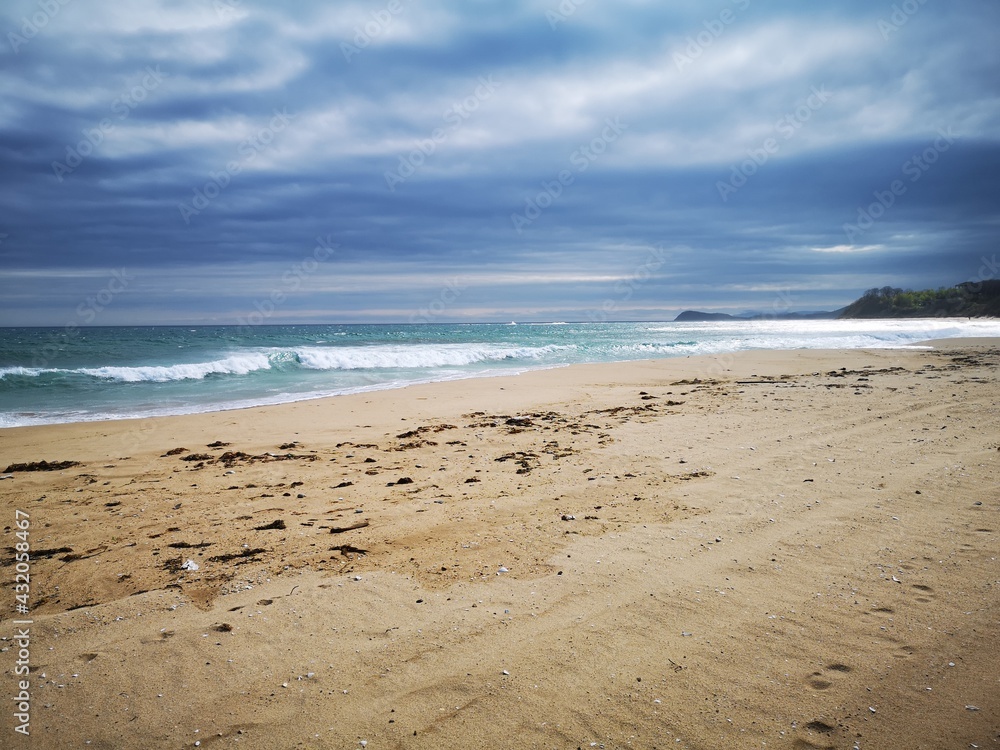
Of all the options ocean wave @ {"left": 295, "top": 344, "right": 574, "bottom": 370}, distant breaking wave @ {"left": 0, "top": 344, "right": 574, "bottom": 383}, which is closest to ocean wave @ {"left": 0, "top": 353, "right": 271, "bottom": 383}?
distant breaking wave @ {"left": 0, "top": 344, "right": 574, "bottom": 383}

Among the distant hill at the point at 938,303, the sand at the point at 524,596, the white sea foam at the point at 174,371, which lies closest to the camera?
the sand at the point at 524,596

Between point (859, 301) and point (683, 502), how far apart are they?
13452 cm

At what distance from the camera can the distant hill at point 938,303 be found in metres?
70.6

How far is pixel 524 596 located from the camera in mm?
3240

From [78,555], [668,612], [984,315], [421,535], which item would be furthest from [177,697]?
[984,315]

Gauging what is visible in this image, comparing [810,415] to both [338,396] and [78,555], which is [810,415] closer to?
[78,555]

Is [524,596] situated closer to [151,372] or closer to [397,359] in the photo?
[151,372]

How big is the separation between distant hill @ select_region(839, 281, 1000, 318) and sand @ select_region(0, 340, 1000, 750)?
86.7 meters

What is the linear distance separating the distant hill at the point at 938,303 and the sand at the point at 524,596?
86.7 metres

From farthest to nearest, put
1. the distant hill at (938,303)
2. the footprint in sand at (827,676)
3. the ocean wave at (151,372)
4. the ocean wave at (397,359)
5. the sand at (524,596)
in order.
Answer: the distant hill at (938,303) → the ocean wave at (397,359) → the ocean wave at (151,372) → the footprint in sand at (827,676) → the sand at (524,596)

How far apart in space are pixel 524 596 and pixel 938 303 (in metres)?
106

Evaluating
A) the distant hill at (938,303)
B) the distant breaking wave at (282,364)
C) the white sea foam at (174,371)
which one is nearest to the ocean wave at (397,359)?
the distant breaking wave at (282,364)

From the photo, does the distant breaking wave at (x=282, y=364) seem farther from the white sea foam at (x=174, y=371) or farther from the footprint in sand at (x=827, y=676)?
the footprint in sand at (x=827, y=676)

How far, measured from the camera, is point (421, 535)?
416 cm
